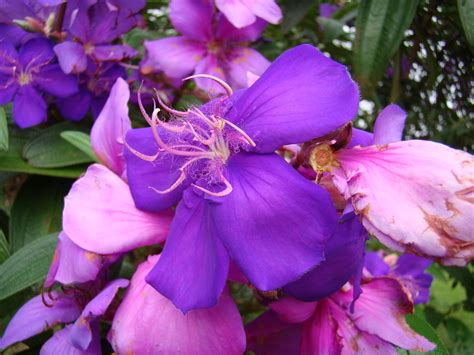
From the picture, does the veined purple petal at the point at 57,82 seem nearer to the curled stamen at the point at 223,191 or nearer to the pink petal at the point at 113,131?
the pink petal at the point at 113,131

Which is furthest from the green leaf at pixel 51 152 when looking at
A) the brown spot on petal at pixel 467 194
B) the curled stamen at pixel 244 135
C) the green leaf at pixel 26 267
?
the brown spot on petal at pixel 467 194

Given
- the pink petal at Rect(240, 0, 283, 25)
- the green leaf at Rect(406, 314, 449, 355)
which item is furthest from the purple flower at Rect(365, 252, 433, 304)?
the pink petal at Rect(240, 0, 283, 25)

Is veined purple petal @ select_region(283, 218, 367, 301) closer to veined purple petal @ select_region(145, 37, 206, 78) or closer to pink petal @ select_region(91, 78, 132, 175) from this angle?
pink petal @ select_region(91, 78, 132, 175)

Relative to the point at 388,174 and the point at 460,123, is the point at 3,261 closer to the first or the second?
the point at 388,174

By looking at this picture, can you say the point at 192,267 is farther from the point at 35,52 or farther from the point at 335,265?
the point at 35,52

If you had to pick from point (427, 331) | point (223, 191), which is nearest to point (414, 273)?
point (427, 331)

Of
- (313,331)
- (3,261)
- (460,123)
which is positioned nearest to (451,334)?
(460,123)
